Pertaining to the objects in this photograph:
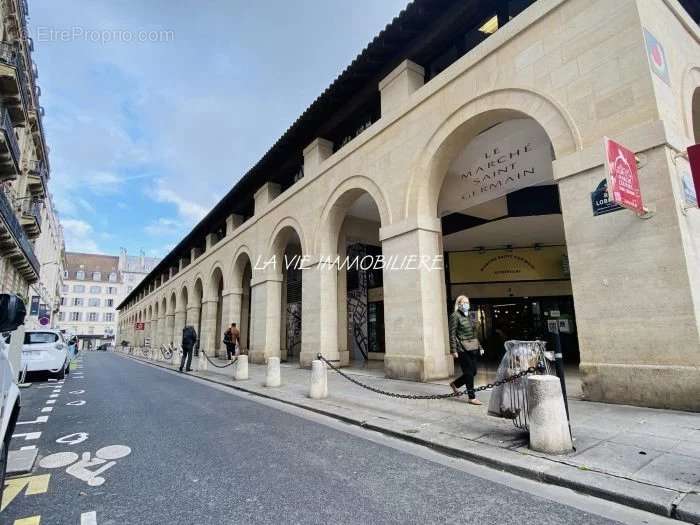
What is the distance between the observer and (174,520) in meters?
2.88

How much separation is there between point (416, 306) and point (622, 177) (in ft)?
17.1

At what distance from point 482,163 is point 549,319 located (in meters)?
9.61

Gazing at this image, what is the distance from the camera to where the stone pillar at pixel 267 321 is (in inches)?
664

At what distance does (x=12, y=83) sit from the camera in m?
16.3

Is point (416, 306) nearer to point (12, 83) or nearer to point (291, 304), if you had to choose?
point (291, 304)

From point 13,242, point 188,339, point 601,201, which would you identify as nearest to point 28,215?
point 13,242

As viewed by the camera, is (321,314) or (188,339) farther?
(188,339)

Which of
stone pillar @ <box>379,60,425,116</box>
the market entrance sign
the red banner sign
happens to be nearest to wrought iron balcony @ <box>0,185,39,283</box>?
stone pillar @ <box>379,60,425,116</box>

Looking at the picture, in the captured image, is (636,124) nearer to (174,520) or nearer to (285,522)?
(285,522)

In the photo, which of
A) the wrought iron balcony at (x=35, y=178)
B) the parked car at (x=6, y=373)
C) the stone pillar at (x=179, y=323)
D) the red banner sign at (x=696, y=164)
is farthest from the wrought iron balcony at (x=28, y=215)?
the red banner sign at (x=696, y=164)

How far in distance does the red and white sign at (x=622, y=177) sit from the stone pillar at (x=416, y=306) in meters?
4.71

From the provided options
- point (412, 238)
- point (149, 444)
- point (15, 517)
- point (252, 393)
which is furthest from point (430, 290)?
point (15, 517)

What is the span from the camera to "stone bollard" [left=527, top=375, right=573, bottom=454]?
4031 mm

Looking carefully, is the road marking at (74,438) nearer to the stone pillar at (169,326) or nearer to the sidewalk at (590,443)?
the sidewalk at (590,443)
